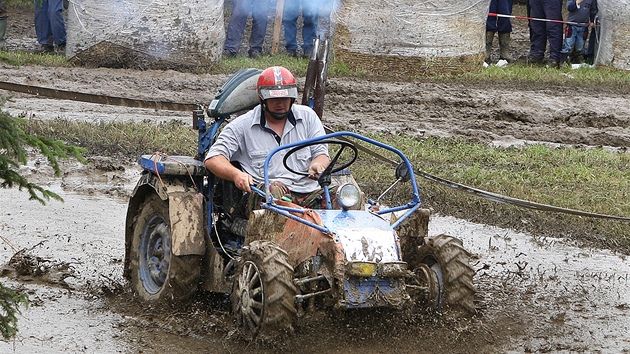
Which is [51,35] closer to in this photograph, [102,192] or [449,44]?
[449,44]

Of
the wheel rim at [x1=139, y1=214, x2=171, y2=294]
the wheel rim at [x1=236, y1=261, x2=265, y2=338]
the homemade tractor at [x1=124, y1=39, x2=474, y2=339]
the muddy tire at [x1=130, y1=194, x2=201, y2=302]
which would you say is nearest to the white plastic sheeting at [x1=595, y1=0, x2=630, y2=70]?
the homemade tractor at [x1=124, y1=39, x2=474, y2=339]

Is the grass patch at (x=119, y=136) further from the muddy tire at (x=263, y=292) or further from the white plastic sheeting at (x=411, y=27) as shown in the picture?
the muddy tire at (x=263, y=292)

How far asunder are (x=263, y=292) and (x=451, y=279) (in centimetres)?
129

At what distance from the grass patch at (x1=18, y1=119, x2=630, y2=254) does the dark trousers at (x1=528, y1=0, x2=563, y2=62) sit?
5992mm

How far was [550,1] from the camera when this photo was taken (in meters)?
19.1

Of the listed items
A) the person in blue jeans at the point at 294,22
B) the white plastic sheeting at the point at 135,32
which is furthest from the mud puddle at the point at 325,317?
the person in blue jeans at the point at 294,22

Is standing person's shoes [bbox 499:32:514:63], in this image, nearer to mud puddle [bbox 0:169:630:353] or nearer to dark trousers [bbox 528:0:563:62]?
dark trousers [bbox 528:0:563:62]

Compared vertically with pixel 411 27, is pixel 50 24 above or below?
below

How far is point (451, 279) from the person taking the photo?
269 inches

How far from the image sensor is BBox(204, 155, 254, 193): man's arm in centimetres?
715

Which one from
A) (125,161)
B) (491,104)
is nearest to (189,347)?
(125,161)

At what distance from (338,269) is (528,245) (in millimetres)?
3664

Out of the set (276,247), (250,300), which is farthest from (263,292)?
(276,247)

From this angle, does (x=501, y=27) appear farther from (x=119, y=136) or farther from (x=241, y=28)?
(x=119, y=136)
